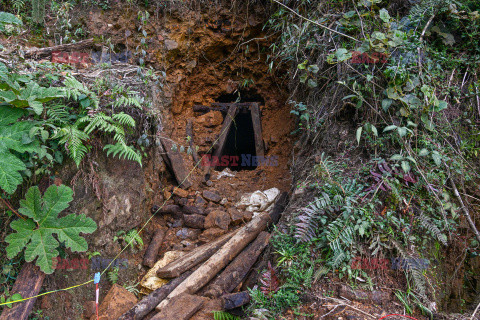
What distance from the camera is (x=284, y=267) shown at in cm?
231

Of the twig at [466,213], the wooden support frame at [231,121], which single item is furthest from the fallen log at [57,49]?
the twig at [466,213]

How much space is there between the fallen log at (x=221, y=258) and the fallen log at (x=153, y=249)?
713 mm

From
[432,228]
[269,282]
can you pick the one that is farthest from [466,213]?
[269,282]

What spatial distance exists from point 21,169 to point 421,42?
3532 millimetres

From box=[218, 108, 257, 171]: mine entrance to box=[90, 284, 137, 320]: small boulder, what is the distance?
275cm

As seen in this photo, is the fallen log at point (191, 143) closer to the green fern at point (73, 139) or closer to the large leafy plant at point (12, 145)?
the green fern at point (73, 139)

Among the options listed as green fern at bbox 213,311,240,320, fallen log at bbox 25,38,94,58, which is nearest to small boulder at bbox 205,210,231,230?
green fern at bbox 213,311,240,320

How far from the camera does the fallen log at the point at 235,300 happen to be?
2395 mm

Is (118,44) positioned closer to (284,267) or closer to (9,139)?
(9,139)

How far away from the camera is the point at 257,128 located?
5.02 m

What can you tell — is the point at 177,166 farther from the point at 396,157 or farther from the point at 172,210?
the point at 396,157

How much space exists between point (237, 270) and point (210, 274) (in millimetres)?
275

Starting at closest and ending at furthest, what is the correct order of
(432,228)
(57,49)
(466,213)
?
(432,228)
(466,213)
(57,49)

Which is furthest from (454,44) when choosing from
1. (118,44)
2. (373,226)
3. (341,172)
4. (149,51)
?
(118,44)
